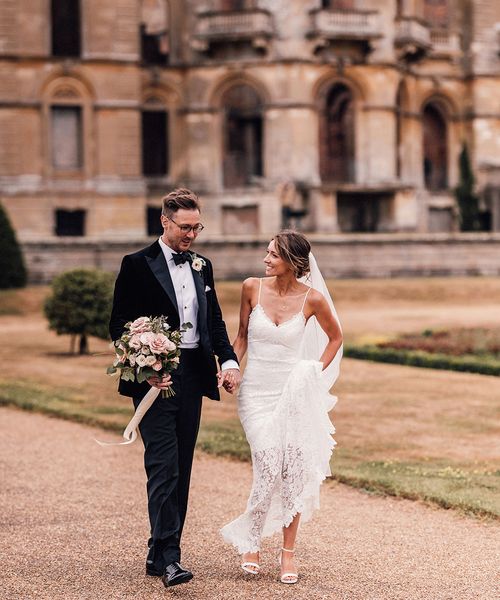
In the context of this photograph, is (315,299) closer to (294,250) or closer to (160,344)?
(294,250)

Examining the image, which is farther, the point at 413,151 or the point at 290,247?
the point at 413,151

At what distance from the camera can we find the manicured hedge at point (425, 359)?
16953 millimetres

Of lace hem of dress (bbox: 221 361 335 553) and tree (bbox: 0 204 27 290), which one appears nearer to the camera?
lace hem of dress (bbox: 221 361 335 553)

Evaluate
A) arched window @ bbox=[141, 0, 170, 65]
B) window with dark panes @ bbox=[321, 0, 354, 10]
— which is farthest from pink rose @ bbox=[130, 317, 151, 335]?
window with dark panes @ bbox=[321, 0, 354, 10]

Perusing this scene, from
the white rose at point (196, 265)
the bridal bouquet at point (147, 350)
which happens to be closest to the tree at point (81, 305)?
the white rose at point (196, 265)

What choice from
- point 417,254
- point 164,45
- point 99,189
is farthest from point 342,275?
point 164,45

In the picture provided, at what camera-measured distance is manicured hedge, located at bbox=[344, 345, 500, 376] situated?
17.0m

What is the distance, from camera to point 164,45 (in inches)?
1656

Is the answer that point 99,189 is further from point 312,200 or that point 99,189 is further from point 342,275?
point 342,275

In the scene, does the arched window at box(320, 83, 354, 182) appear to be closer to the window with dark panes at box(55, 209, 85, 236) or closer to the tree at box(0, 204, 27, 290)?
the window with dark panes at box(55, 209, 85, 236)

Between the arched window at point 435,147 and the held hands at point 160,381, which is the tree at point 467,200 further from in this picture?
the held hands at point 160,381

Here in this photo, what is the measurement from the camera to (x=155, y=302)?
720 centimetres

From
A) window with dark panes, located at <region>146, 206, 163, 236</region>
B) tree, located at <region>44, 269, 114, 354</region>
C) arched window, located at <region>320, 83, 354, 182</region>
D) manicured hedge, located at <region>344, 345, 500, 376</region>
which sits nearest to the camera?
manicured hedge, located at <region>344, 345, 500, 376</region>

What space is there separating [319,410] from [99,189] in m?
32.2
